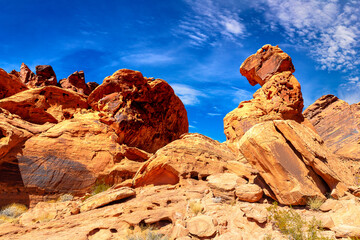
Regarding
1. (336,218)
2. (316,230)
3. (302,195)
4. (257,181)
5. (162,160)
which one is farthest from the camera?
(162,160)

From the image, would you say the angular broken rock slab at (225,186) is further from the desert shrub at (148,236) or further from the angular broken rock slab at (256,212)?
the desert shrub at (148,236)

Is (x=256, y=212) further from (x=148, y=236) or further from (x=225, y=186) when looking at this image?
(x=148, y=236)

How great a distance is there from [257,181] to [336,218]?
3.27m

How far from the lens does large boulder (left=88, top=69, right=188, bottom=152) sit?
71.3 feet

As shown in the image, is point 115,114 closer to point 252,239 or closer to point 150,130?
point 150,130

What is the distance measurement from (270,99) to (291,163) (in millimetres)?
14126

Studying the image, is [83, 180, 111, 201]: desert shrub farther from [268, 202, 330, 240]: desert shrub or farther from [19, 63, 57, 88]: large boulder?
[19, 63, 57, 88]: large boulder

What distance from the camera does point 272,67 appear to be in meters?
22.8

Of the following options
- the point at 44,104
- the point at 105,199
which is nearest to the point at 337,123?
the point at 105,199

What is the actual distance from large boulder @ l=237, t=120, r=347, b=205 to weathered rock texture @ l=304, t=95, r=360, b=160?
11.6 metres

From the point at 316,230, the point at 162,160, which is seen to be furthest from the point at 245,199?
the point at 162,160

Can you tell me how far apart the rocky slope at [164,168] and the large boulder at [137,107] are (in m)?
0.12

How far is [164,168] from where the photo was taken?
11984 mm

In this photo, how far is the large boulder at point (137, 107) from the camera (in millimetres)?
21734
